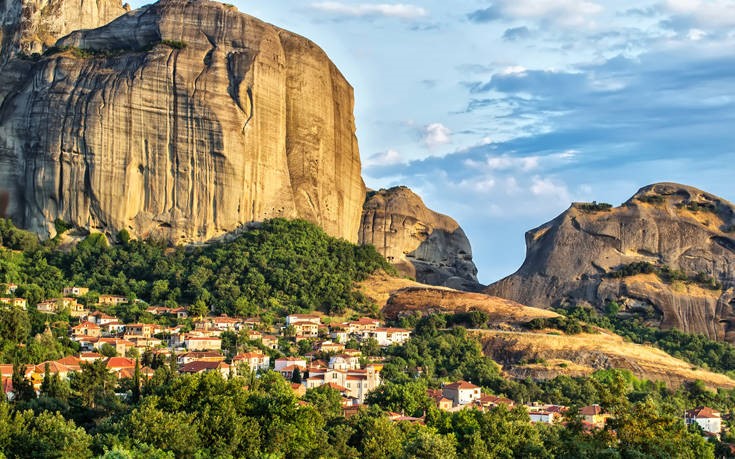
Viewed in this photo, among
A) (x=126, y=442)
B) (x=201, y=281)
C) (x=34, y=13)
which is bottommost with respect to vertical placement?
(x=126, y=442)

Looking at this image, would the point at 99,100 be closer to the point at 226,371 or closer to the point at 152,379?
the point at 226,371

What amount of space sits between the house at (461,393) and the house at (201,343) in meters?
Answer: 13.5

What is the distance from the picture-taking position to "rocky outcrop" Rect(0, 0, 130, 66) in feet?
354

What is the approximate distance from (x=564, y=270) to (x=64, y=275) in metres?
39.5

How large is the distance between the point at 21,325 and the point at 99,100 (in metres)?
26.0

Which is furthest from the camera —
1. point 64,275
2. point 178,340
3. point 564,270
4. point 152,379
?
point 564,270

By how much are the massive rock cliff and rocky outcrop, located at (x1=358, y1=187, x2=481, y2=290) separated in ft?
36.4

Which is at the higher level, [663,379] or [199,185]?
[199,185]

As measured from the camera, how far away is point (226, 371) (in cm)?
6600

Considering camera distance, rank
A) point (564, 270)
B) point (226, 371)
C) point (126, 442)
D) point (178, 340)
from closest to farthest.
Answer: point (126, 442) < point (226, 371) < point (178, 340) < point (564, 270)

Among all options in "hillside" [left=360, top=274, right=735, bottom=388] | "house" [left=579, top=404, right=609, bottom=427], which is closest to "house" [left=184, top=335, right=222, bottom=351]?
"hillside" [left=360, top=274, right=735, bottom=388]

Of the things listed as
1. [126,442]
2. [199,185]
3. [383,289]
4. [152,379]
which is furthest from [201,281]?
[126,442]

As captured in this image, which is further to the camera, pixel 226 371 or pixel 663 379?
pixel 663 379

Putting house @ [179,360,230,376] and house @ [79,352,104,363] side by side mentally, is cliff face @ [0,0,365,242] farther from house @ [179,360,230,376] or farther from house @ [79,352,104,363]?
house @ [179,360,230,376]
